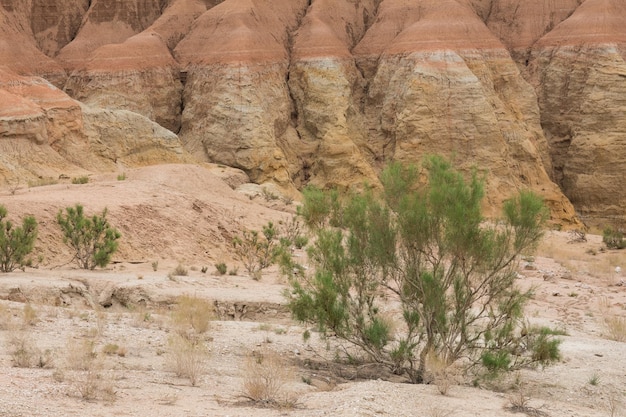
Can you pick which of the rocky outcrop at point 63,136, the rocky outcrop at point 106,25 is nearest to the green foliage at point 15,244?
→ the rocky outcrop at point 63,136

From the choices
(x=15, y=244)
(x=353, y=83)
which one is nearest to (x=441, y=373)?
(x=15, y=244)

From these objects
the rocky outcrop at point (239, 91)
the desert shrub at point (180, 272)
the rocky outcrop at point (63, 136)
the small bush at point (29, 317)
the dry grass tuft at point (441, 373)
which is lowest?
the dry grass tuft at point (441, 373)

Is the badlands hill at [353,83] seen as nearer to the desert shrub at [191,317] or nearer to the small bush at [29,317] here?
the desert shrub at [191,317]

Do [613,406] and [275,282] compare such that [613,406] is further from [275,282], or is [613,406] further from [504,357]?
[275,282]

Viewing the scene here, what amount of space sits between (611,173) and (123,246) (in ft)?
86.6

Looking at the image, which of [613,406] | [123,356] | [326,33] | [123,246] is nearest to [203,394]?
[123,356]

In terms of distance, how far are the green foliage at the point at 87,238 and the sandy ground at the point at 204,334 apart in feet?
1.11

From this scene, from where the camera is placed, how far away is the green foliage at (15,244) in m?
15.8

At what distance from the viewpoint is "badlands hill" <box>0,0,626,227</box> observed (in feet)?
121

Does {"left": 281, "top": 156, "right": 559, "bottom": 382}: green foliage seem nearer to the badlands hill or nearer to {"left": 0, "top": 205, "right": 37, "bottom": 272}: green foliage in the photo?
{"left": 0, "top": 205, "right": 37, "bottom": 272}: green foliage

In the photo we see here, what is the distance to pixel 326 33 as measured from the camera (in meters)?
39.8

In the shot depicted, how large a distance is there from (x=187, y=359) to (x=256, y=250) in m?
10.4

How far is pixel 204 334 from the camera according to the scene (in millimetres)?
12250

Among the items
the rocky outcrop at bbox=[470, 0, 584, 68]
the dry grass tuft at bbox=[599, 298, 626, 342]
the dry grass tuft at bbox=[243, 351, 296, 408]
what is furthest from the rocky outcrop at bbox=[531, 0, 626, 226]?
the dry grass tuft at bbox=[243, 351, 296, 408]
